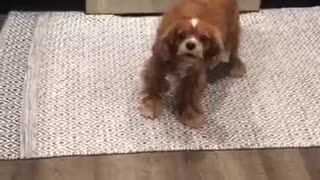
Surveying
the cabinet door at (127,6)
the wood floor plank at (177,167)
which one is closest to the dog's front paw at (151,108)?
the wood floor plank at (177,167)

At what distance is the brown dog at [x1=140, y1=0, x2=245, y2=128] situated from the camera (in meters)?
1.67

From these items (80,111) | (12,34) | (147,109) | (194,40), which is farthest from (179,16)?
(12,34)

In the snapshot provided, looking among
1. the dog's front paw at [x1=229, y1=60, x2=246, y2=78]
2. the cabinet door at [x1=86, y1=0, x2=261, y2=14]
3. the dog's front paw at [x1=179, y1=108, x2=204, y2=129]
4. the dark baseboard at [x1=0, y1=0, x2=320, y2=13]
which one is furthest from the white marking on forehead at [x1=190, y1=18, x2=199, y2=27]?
the dark baseboard at [x1=0, y1=0, x2=320, y2=13]

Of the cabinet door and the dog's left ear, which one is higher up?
the cabinet door

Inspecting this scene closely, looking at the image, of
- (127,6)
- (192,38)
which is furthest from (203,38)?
(127,6)

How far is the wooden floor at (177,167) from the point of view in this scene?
5.53ft

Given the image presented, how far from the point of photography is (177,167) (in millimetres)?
1729

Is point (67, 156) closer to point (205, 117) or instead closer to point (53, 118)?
point (53, 118)

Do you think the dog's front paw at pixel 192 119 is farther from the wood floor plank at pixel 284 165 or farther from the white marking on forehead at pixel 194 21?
the white marking on forehead at pixel 194 21

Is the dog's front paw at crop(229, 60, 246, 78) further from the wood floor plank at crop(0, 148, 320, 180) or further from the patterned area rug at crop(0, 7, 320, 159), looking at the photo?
the wood floor plank at crop(0, 148, 320, 180)

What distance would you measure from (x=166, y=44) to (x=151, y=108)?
282mm

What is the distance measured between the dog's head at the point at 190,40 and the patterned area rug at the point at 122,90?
0.96 ft

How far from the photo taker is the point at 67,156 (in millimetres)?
1739

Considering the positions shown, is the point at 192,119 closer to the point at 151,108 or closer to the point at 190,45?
the point at 151,108
